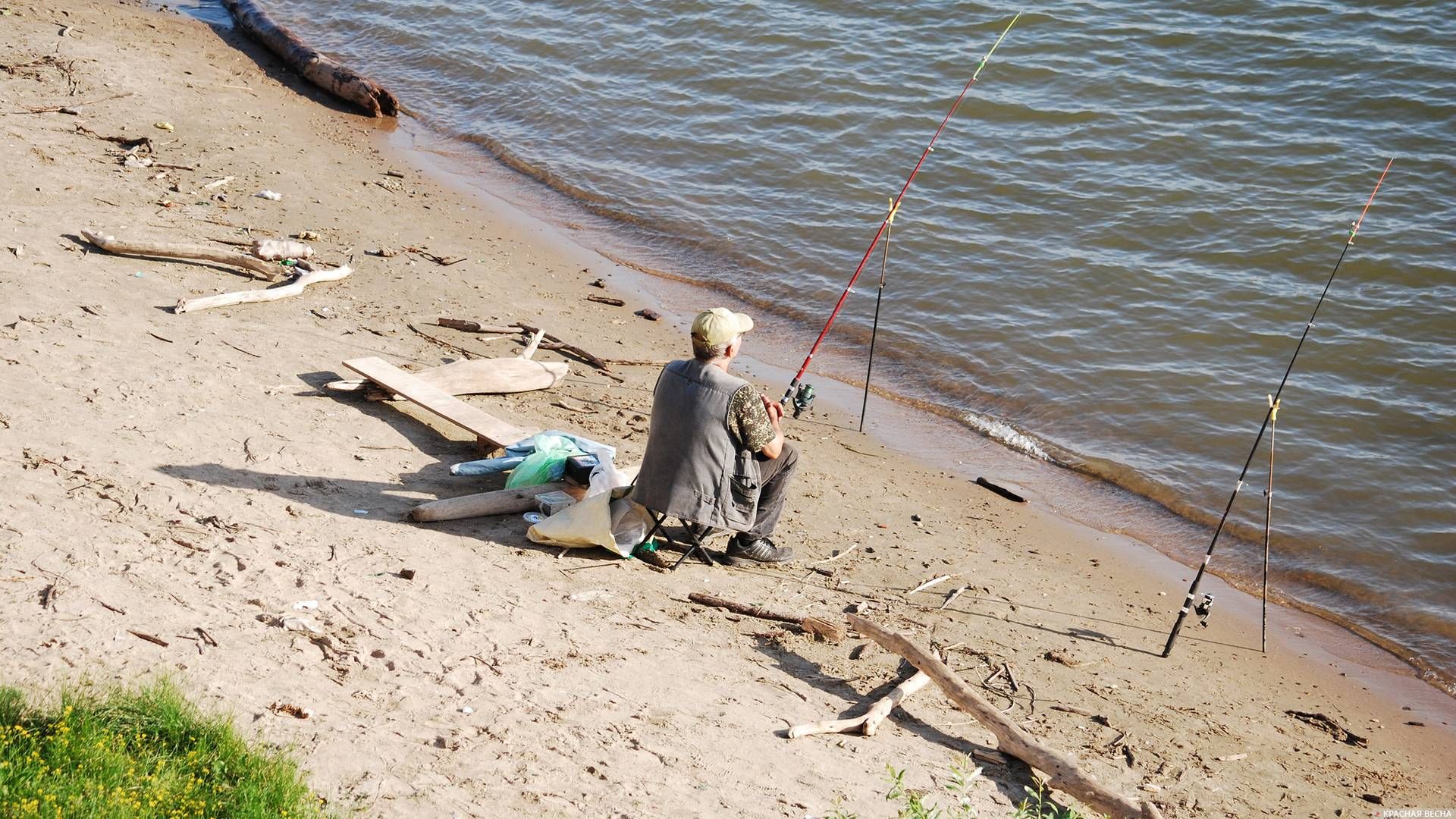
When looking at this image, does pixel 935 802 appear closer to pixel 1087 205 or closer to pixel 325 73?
pixel 1087 205

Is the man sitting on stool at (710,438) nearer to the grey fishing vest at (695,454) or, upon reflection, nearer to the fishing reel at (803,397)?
the grey fishing vest at (695,454)

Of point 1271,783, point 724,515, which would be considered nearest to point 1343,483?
point 1271,783

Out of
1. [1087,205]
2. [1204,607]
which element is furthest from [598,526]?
[1087,205]

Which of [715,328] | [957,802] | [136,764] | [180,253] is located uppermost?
[715,328]

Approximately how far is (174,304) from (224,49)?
895 cm

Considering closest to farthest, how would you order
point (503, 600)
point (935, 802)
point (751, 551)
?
point (935, 802) → point (503, 600) → point (751, 551)

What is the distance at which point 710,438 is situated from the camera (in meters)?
5.93

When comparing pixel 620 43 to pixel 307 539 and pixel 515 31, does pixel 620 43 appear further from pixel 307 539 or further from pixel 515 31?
pixel 307 539

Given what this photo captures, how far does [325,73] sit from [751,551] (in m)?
10.8

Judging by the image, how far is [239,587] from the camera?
5.17 meters

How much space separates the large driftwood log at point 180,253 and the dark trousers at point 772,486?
467cm

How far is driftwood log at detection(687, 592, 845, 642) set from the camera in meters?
5.82

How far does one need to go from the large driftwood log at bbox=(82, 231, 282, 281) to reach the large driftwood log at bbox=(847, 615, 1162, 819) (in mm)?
5831

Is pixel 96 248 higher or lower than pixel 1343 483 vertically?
higher
